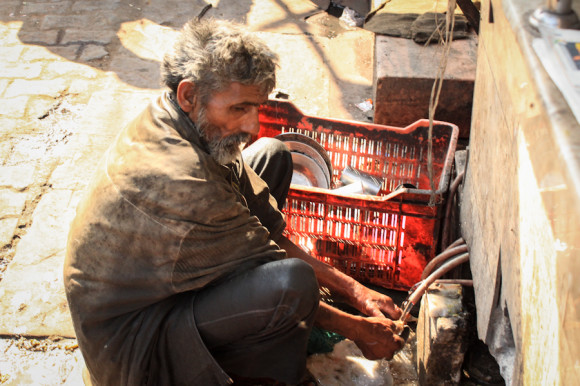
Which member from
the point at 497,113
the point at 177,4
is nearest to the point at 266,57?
the point at 497,113

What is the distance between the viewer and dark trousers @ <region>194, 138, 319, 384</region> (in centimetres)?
213

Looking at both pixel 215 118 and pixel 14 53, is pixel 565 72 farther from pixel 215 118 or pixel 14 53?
pixel 14 53

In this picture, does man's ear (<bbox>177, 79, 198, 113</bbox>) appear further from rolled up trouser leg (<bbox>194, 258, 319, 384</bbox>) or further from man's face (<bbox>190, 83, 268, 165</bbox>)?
rolled up trouser leg (<bbox>194, 258, 319, 384</bbox>)

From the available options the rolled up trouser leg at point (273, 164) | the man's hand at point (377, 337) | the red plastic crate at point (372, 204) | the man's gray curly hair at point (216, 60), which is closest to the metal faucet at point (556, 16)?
the man's gray curly hair at point (216, 60)

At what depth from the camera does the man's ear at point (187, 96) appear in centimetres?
207

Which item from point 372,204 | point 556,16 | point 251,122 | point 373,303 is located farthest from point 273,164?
point 556,16

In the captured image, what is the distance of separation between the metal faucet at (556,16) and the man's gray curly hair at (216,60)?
92cm

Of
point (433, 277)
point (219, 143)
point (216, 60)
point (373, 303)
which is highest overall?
point (216, 60)

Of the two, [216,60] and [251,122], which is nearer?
[216,60]

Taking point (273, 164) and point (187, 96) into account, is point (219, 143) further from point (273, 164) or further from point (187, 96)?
point (273, 164)

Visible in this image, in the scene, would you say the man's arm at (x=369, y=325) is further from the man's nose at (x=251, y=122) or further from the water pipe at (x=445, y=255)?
the man's nose at (x=251, y=122)

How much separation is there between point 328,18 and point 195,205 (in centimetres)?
432

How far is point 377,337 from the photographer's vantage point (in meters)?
2.41

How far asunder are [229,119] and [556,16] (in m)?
1.10
